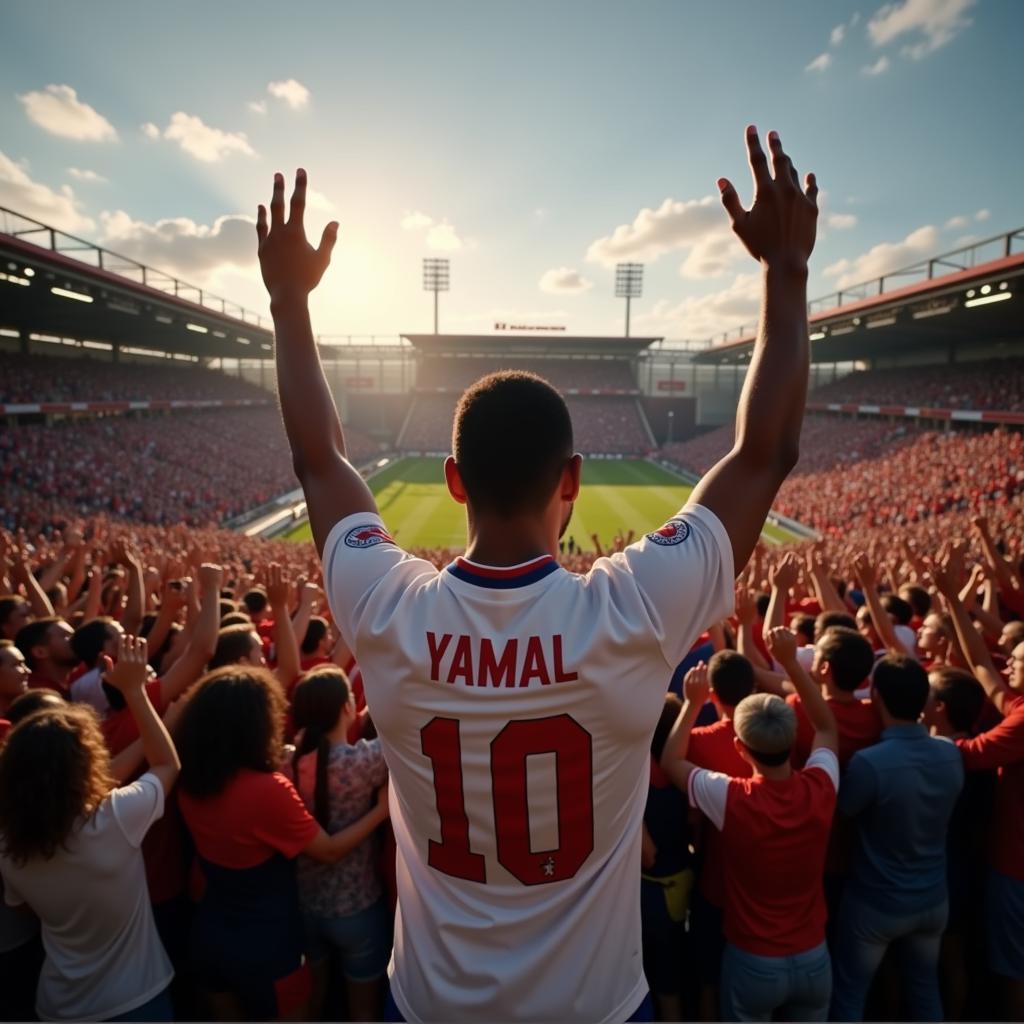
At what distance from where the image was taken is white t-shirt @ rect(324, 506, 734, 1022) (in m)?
1.41

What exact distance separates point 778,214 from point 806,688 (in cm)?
236

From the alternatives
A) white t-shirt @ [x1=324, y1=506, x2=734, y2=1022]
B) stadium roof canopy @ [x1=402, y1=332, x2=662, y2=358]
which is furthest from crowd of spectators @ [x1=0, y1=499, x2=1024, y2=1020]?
stadium roof canopy @ [x1=402, y1=332, x2=662, y2=358]

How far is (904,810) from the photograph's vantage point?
10.4ft

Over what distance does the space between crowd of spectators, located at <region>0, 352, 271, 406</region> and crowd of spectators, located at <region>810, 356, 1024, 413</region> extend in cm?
4237

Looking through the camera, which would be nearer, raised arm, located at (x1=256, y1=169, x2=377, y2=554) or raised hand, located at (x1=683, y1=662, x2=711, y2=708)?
raised arm, located at (x1=256, y1=169, x2=377, y2=554)

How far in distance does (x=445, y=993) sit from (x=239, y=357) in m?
59.4

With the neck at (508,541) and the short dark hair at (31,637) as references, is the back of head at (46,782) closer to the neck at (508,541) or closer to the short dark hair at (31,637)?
the neck at (508,541)

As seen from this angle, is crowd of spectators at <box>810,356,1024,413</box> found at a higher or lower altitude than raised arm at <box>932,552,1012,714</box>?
higher

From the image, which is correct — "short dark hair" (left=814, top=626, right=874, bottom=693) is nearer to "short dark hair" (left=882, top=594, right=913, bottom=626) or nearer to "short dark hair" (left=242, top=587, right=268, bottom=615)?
"short dark hair" (left=882, top=594, right=913, bottom=626)

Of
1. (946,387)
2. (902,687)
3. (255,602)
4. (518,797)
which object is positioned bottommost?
(255,602)

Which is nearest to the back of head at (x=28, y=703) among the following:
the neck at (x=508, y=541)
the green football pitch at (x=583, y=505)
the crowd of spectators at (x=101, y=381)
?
the neck at (x=508, y=541)

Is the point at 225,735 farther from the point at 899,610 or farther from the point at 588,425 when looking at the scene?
the point at 588,425

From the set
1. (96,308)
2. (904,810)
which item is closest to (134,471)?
(96,308)

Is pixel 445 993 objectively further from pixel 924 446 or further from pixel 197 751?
pixel 924 446
